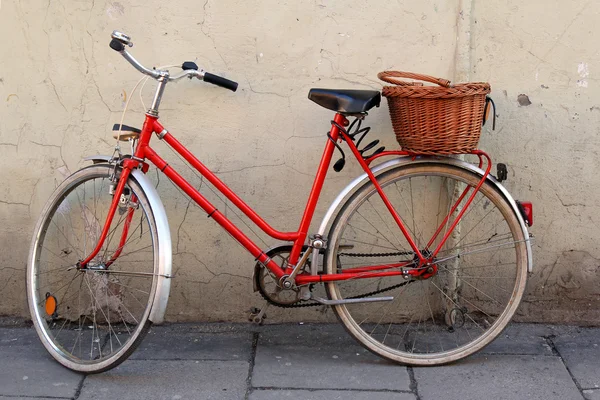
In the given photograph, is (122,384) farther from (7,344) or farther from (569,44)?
(569,44)

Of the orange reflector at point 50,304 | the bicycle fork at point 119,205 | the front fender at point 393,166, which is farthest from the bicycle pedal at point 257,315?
the orange reflector at point 50,304

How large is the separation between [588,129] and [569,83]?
26cm

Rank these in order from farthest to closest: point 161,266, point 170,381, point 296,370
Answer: point 296,370, point 170,381, point 161,266

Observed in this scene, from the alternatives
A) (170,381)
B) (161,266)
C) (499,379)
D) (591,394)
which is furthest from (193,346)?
(591,394)

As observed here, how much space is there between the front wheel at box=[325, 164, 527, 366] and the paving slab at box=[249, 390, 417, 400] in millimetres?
385

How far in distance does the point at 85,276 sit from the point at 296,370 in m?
1.19

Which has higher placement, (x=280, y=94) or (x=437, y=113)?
(x=437, y=113)

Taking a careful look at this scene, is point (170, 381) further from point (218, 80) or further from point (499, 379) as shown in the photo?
point (499, 379)

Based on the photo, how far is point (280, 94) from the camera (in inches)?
159

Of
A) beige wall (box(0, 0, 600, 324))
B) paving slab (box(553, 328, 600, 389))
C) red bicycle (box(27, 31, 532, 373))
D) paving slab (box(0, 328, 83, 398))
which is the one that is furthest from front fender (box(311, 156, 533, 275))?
paving slab (box(0, 328, 83, 398))

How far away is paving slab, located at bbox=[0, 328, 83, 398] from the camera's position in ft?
11.8

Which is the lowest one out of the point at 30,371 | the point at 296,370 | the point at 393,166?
the point at 30,371

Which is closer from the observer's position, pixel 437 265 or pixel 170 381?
pixel 170 381

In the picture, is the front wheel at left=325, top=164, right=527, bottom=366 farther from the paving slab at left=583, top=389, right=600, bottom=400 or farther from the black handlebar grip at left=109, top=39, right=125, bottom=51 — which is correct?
the black handlebar grip at left=109, top=39, right=125, bottom=51
